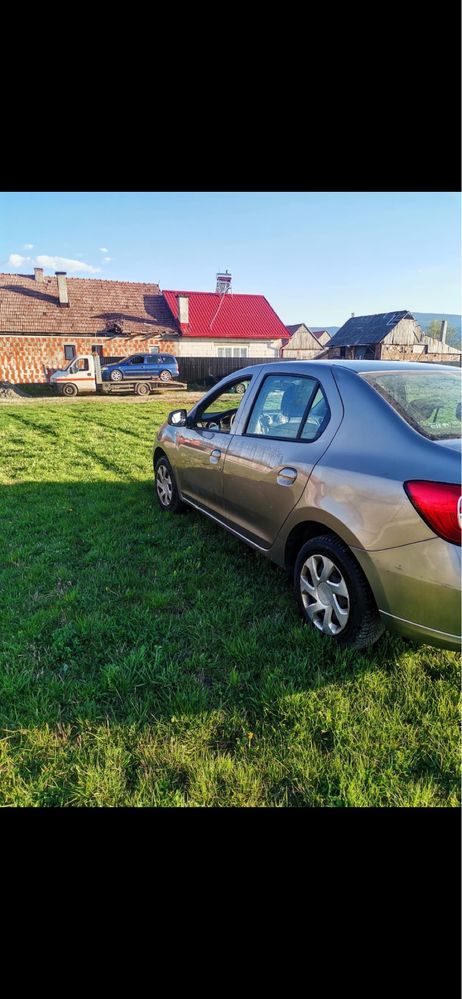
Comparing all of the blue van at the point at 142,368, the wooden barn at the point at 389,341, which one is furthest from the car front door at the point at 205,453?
the wooden barn at the point at 389,341

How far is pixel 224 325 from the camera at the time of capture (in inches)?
1342

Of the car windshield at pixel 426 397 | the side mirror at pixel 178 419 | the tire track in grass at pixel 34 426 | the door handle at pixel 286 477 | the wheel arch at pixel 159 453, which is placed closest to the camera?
the car windshield at pixel 426 397

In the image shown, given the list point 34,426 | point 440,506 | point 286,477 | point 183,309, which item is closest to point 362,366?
point 286,477

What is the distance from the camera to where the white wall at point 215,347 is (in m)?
32.4

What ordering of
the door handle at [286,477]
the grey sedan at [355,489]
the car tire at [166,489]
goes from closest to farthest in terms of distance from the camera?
the grey sedan at [355,489], the door handle at [286,477], the car tire at [166,489]

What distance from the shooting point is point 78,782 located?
198cm

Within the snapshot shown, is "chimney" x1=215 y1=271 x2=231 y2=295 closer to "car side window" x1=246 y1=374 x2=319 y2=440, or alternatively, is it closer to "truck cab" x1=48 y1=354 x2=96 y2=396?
"truck cab" x1=48 y1=354 x2=96 y2=396

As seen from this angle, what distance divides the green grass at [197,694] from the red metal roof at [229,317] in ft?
100

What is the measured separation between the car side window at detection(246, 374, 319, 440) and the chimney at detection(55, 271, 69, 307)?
1239 inches

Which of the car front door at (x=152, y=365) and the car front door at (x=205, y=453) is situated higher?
the car front door at (x=152, y=365)

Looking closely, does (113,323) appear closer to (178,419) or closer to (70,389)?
(70,389)

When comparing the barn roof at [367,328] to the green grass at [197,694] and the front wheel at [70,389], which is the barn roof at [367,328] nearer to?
the front wheel at [70,389]
